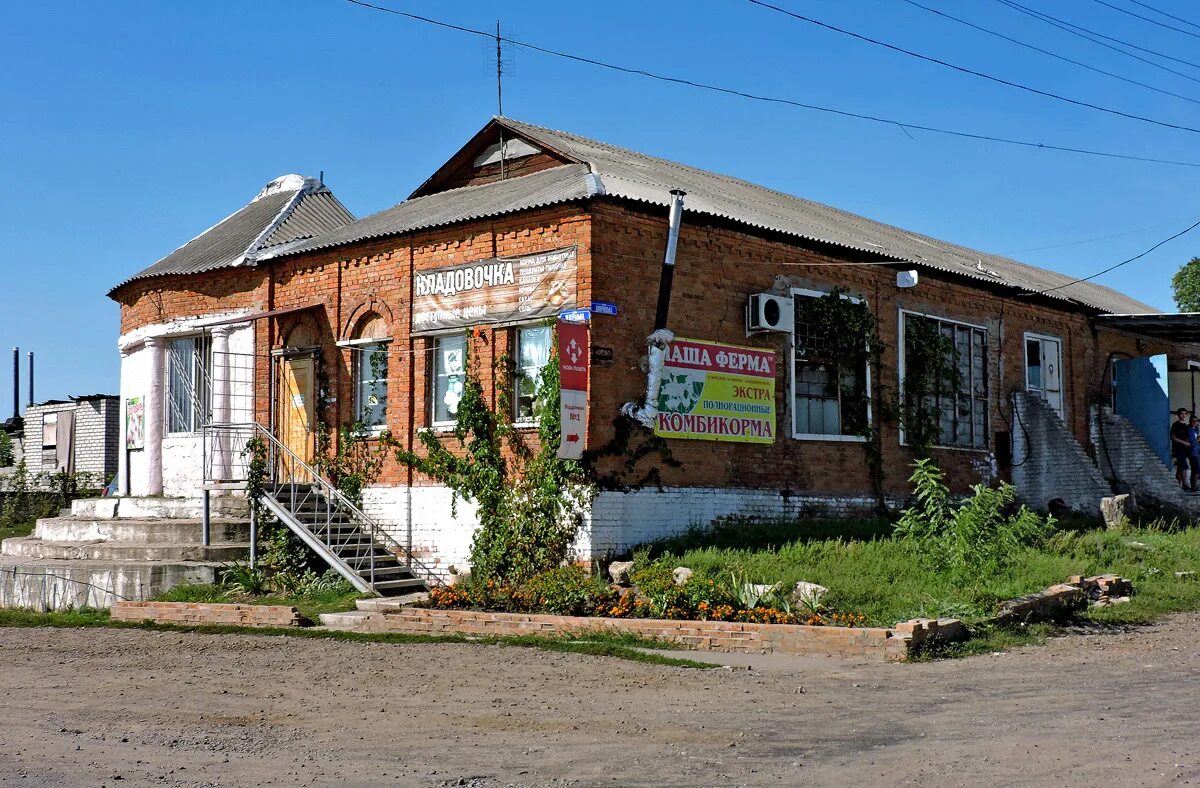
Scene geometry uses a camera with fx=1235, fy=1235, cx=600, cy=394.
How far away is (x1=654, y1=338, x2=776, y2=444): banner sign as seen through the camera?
15.6 meters

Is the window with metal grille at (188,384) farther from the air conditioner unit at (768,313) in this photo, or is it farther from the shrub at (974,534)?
the shrub at (974,534)

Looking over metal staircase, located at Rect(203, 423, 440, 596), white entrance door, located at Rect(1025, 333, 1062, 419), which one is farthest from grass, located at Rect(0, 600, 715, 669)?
white entrance door, located at Rect(1025, 333, 1062, 419)

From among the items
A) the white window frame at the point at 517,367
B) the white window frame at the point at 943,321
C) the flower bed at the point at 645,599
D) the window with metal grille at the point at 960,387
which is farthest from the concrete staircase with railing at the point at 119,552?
the window with metal grille at the point at 960,387

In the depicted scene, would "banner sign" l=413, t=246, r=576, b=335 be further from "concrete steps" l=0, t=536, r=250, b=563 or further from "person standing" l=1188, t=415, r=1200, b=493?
"person standing" l=1188, t=415, r=1200, b=493

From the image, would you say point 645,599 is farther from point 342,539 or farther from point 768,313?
point 342,539

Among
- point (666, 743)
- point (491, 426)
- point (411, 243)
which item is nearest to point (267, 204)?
point (411, 243)

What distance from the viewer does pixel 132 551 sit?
17016 millimetres

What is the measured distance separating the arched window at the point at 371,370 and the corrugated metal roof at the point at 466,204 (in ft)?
4.21

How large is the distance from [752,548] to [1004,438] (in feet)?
28.1

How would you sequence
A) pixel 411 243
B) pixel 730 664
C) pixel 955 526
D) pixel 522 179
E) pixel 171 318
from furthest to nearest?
pixel 171 318, pixel 522 179, pixel 411 243, pixel 955 526, pixel 730 664

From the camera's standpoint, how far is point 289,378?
18.5 m

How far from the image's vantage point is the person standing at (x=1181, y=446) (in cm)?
2364

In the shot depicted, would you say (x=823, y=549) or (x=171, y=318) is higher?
(x=171, y=318)

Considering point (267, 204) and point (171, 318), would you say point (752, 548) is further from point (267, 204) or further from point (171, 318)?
point (267, 204)
